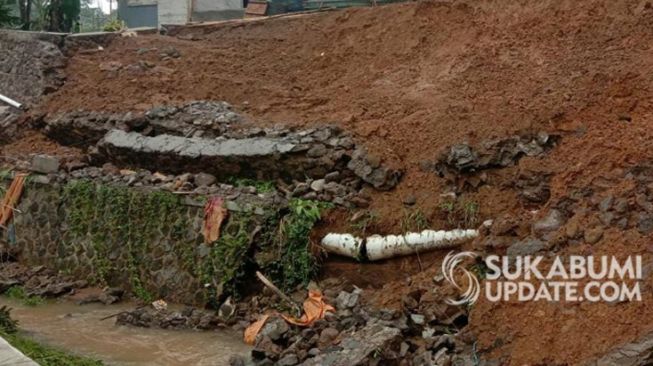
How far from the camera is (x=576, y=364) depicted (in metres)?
5.96

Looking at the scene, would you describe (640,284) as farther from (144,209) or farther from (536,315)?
(144,209)

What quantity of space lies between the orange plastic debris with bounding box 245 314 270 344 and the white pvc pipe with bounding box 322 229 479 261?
1.16 metres

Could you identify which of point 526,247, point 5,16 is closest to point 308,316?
point 526,247

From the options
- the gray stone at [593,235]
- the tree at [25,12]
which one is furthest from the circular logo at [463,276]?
the tree at [25,12]

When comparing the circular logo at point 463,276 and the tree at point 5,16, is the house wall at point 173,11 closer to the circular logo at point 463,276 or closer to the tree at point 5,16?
the tree at point 5,16

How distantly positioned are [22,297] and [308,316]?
189 inches

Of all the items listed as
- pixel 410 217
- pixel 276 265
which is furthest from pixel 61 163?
pixel 410 217

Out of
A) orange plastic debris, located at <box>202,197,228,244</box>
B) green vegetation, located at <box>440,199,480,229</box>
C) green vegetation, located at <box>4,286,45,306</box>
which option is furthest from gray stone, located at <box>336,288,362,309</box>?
green vegetation, located at <box>4,286,45,306</box>

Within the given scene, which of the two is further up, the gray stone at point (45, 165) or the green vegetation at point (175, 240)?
the gray stone at point (45, 165)

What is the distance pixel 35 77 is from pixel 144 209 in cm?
600

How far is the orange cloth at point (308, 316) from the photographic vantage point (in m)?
8.23

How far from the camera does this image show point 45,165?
12234mm

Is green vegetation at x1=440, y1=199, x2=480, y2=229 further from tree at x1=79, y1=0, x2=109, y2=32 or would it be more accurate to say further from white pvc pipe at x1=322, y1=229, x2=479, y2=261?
tree at x1=79, y1=0, x2=109, y2=32

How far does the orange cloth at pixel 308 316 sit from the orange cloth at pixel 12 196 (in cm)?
533
